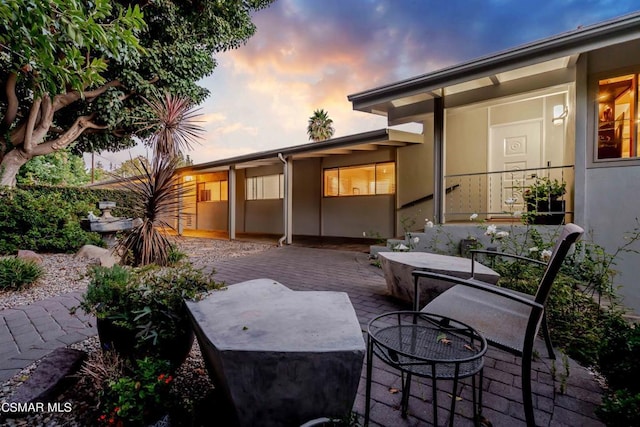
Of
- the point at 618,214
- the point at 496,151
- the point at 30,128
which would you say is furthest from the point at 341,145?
the point at 30,128

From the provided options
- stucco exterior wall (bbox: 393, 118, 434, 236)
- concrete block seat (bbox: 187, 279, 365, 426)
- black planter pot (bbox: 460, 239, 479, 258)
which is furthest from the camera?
stucco exterior wall (bbox: 393, 118, 434, 236)

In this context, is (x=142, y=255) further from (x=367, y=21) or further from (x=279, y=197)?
(x=367, y=21)

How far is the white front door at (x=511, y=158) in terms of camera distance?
19.7 feet

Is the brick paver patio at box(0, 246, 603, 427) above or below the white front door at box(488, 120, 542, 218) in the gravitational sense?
below

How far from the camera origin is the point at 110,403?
4.54 feet

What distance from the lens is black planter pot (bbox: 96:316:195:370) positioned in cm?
168

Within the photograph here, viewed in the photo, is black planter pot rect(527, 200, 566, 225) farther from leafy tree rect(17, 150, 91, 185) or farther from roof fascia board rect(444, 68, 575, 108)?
leafy tree rect(17, 150, 91, 185)

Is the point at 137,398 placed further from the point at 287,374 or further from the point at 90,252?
the point at 90,252

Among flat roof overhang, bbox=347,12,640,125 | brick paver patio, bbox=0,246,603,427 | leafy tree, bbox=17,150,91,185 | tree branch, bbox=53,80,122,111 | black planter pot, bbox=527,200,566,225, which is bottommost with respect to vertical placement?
→ brick paver patio, bbox=0,246,603,427

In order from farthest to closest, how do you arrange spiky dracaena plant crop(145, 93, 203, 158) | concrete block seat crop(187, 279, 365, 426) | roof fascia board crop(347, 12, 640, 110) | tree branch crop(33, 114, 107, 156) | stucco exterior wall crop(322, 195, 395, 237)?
stucco exterior wall crop(322, 195, 395, 237) → tree branch crop(33, 114, 107, 156) → spiky dracaena plant crop(145, 93, 203, 158) → roof fascia board crop(347, 12, 640, 110) → concrete block seat crop(187, 279, 365, 426)

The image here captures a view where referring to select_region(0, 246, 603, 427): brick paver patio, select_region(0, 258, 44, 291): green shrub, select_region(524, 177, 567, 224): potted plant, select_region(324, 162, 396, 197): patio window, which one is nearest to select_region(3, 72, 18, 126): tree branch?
select_region(0, 258, 44, 291): green shrub

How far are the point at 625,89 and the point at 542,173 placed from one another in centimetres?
186

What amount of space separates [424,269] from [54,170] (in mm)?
15991

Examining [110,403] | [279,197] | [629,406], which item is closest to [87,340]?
[110,403]
